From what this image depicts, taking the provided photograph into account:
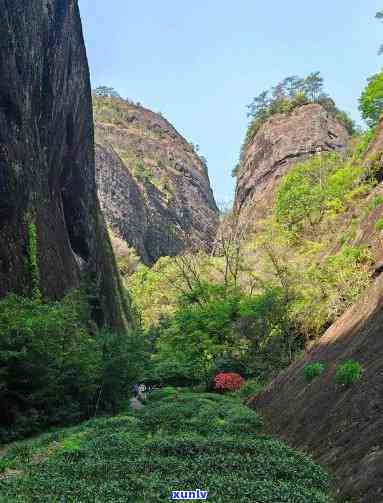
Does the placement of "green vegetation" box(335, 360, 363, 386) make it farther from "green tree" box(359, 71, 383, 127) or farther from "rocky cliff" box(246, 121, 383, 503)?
"green tree" box(359, 71, 383, 127)

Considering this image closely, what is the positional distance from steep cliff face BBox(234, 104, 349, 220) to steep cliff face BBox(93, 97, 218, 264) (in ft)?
→ 43.7

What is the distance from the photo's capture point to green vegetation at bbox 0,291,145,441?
15914mm

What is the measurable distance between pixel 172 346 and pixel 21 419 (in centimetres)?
2115

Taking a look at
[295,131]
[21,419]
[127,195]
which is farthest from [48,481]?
[127,195]

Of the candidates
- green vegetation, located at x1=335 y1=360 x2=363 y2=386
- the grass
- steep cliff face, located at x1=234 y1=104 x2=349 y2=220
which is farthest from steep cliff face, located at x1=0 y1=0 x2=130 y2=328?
steep cliff face, located at x1=234 y1=104 x2=349 y2=220

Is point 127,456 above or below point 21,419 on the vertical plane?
above

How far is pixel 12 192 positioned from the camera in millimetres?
21250

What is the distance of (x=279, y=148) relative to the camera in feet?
249

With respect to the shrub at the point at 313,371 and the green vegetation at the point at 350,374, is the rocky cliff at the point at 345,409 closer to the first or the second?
the green vegetation at the point at 350,374

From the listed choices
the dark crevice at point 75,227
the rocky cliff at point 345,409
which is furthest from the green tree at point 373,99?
the rocky cliff at point 345,409

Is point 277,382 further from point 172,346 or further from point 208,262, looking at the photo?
point 208,262

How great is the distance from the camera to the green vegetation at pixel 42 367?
1591 centimetres

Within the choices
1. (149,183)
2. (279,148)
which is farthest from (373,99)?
(149,183)

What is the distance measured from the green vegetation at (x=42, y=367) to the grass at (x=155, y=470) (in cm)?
252
